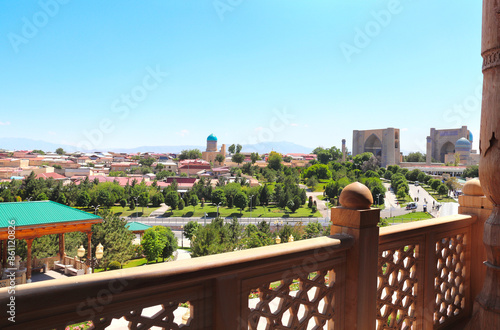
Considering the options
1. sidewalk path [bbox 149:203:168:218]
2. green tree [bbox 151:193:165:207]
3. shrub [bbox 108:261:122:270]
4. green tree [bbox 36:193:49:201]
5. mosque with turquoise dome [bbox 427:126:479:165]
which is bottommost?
sidewalk path [bbox 149:203:168:218]

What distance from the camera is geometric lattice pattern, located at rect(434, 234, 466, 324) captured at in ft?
7.86

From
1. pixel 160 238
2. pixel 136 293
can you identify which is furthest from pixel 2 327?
pixel 160 238

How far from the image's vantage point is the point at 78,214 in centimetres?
962

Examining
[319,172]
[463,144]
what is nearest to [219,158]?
[319,172]

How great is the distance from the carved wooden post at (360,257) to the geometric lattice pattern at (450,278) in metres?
0.92

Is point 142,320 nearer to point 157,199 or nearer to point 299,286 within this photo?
point 299,286

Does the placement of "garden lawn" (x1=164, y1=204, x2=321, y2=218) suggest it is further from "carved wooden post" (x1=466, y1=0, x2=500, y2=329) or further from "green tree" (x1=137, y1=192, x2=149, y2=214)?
"carved wooden post" (x1=466, y1=0, x2=500, y2=329)

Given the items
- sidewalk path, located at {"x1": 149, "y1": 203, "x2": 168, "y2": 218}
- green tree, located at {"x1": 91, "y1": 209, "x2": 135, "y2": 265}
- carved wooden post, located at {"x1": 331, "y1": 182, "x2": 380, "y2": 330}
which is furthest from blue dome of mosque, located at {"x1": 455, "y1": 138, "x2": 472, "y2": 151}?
carved wooden post, located at {"x1": 331, "y1": 182, "x2": 380, "y2": 330}

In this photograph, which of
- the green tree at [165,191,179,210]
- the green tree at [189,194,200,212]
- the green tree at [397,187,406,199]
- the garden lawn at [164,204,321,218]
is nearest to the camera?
the garden lawn at [164,204,321,218]

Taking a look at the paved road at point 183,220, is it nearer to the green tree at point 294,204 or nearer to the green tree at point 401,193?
the green tree at point 294,204

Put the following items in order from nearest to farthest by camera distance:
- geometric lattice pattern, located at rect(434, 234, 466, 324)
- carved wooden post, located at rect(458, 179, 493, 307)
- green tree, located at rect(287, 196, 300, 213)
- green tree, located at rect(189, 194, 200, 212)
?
geometric lattice pattern, located at rect(434, 234, 466, 324), carved wooden post, located at rect(458, 179, 493, 307), green tree, located at rect(287, 196, 300, 213), green tree, located at rect(189, 194, 200, 212)

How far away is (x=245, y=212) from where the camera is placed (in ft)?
115

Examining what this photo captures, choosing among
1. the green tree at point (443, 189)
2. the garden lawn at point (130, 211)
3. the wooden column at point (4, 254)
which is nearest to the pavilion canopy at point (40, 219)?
the wooden column at point (4, 254)

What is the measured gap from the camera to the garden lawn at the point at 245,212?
32516 millimetres
